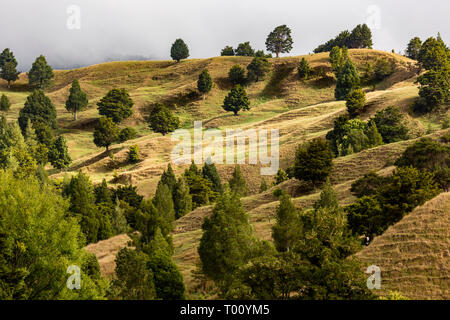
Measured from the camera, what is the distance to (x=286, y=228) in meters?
33.8

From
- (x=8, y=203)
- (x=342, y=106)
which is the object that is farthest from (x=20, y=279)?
(x=342, y=106)

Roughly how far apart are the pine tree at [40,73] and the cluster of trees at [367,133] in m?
122

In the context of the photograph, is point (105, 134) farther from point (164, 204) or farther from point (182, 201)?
point (164, 204)

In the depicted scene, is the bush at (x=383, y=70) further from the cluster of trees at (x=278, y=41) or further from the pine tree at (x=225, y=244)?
the pine tree at (x=225, y=244)

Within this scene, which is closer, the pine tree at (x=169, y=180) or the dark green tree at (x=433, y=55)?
the pine tree at (x=169, y=180)

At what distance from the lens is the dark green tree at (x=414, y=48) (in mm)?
138500

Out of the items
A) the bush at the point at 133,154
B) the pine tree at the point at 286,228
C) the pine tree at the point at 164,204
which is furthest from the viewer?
the bush at the point at 133,154

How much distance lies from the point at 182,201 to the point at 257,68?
9032 centimetres

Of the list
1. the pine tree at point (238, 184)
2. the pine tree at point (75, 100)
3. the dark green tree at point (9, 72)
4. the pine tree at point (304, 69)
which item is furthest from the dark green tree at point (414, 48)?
the dark green tree at point (9, 72)

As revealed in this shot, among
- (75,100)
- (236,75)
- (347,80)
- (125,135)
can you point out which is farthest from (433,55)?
(75,100)

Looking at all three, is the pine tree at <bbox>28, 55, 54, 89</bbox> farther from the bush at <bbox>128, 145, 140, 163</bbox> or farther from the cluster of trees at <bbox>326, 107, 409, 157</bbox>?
the cluster of trees at <bbox>326, 107, 409, 157</bbox>

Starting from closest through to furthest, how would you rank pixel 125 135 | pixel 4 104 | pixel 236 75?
pixel 125 135
pixel 4 104
pixel 236 75

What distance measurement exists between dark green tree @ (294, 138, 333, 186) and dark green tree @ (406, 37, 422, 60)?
10049 cm
